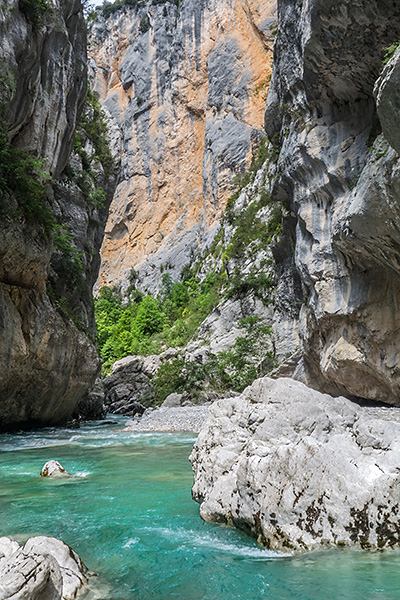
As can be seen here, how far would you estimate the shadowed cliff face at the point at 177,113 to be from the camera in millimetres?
50406

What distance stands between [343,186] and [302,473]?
10972mm

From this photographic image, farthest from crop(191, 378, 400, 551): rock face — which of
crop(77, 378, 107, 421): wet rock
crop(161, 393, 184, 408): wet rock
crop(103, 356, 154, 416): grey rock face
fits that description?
crop(103, 356, 154, 416): grey rock face

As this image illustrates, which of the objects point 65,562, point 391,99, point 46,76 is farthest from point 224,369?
point 65,562

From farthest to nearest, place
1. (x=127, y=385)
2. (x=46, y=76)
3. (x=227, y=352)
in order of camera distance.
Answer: (x=127, y=385)
(x=227, y=352)
(x=46, y=76)

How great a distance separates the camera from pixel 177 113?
58.4m

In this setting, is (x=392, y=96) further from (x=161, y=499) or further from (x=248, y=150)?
(x=248, y=150)

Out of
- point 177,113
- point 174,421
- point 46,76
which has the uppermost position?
point 177,113

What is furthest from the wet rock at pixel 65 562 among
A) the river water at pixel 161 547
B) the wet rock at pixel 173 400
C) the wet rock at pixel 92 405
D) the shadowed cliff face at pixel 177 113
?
the shadowed cliff face at pixel 177 113

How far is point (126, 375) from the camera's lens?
33.2m

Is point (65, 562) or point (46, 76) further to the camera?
point (46, 76)

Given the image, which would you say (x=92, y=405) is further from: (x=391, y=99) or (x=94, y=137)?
(x=391, y=99)

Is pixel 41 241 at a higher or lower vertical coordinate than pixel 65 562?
higher

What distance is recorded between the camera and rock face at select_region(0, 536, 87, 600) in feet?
9.16

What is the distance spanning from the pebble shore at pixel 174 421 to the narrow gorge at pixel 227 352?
209mm
